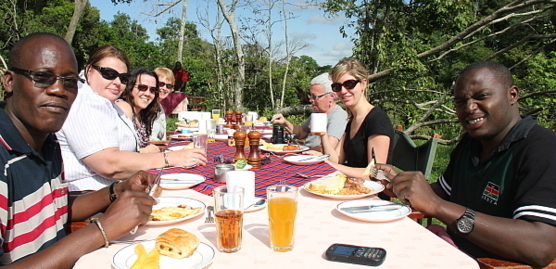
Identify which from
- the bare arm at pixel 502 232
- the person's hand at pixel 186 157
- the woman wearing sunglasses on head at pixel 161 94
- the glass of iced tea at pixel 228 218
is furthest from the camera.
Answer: the woman wearing sunglasses on head at pixel 161 94

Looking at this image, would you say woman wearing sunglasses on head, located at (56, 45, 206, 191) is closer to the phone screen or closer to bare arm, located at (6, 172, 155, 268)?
bare arm, located at (6, 172, 155, 268)

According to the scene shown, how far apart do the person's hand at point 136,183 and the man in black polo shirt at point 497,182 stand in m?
1.17

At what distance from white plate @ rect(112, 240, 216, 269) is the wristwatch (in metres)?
1.02

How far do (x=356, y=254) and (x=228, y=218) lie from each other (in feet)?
1.46

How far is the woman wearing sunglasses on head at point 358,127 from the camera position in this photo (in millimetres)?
3006

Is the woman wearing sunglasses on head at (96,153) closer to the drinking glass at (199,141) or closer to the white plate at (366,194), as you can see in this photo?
the drinking glass at (199,141)

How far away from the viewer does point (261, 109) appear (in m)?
12.6

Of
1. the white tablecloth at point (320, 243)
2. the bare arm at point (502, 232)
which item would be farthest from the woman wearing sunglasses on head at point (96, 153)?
the bare arm at point (502, 232)

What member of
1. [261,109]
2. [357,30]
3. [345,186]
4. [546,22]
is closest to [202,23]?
[261,109]

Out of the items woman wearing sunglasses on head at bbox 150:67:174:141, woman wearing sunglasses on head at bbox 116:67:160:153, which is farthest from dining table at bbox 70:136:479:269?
woman wearing sunglasses on head at bbox 150:67:174:141

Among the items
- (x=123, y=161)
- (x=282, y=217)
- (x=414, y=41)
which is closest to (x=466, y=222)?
(x=282, y=217)

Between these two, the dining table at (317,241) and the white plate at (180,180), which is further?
the white plate at (180,180)

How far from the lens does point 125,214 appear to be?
1.43 meters

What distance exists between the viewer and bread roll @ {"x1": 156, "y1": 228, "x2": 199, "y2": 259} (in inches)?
50.3
